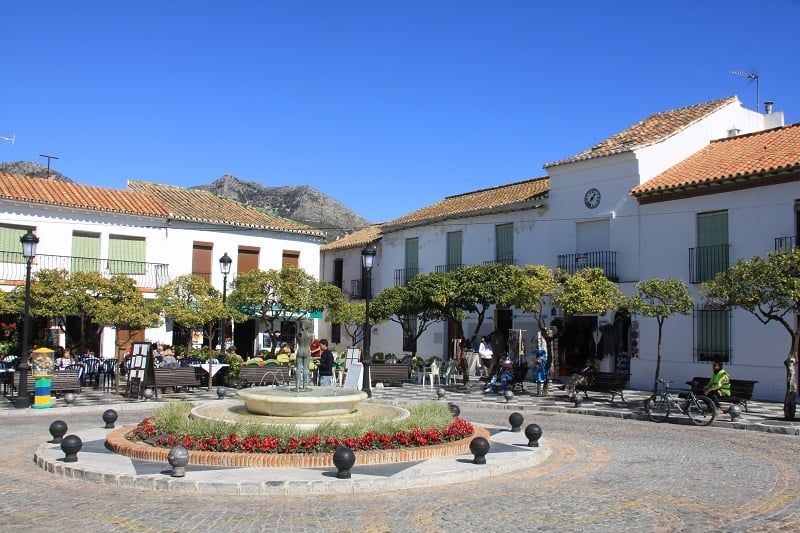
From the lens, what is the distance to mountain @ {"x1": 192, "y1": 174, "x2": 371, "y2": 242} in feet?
182

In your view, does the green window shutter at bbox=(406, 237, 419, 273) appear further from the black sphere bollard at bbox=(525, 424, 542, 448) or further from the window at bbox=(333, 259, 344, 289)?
the black sphere bollard at bbox=(525, 424, 542, 448)

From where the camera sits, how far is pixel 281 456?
364 inches

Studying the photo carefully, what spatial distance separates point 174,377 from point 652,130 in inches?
686

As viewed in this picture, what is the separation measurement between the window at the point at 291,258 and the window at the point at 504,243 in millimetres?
9185

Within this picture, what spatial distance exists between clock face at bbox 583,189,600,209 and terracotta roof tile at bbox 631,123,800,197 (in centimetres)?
166

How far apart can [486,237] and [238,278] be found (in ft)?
31.2

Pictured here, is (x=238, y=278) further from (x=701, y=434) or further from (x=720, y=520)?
(x=720, y=520)

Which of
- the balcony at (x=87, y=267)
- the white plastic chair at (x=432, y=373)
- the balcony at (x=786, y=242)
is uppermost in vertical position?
the balcony at (x=786, y=242)

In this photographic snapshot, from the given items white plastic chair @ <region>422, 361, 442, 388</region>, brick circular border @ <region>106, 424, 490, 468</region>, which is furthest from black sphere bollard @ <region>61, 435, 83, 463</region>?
white plastic chair @ <region>422, 361, 442, 388</region>

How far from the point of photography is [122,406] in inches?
663

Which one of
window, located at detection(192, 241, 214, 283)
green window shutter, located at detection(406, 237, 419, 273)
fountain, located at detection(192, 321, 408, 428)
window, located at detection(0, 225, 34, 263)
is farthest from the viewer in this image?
green window shutter, located at detection(406, 237, 419, 273)

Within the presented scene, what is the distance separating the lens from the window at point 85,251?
26.8 meters

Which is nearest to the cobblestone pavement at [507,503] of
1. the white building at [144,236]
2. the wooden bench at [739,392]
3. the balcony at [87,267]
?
the wooden bench at [739,392]

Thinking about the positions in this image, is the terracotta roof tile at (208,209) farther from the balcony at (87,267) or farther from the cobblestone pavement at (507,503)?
the cobblestone pavement at (507,503)
